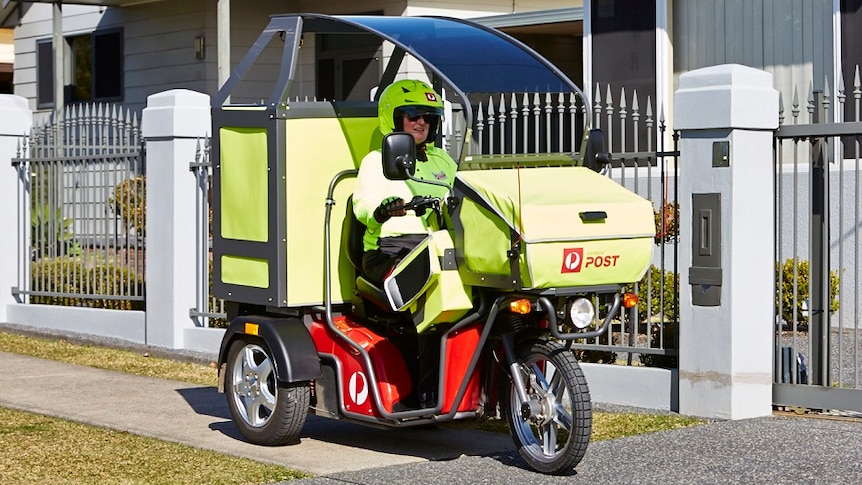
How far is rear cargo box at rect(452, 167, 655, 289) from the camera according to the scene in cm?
675

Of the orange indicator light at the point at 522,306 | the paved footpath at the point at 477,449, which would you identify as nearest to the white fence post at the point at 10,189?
the paved footpath at the point at 477,449

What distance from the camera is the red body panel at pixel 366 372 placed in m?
7.70

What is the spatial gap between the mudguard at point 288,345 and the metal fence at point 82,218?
511cm

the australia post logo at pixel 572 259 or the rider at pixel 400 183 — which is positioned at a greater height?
the rider at pixel 400 183

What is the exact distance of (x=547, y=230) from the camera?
6730 millimetres

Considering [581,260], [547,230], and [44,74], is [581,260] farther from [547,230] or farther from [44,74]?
[44,74]

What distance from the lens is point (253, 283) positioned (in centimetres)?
845

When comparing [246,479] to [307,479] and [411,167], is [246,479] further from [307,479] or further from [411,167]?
[411,167]

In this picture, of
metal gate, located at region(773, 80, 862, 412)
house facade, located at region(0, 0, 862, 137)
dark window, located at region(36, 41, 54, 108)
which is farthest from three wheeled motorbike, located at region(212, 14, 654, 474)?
dark window, located at region(36, 41, 54, 108)

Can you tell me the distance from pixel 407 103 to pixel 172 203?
537 cm

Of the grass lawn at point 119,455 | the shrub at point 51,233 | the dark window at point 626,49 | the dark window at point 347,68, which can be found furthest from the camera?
the dark window at point 347,68

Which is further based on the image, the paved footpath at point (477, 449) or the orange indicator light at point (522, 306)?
the paved footpath at point (477, 449)

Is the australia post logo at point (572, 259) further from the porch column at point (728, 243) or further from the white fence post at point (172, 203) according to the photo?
the white fence post at point (172, 203)

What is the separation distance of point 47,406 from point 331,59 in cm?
1196
